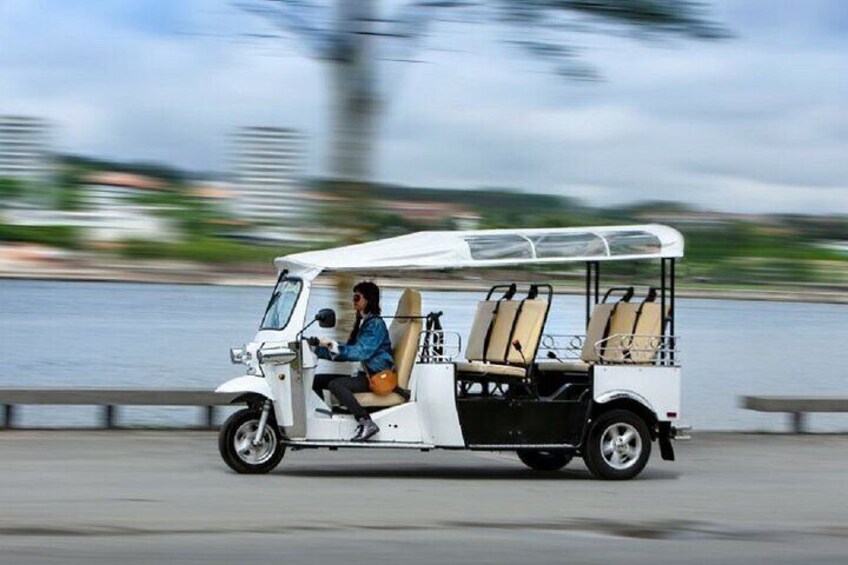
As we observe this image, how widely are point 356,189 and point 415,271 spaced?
4911mm

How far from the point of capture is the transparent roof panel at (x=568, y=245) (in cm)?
1506

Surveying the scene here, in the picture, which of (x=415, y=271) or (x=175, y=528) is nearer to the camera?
(x=175, y=528)

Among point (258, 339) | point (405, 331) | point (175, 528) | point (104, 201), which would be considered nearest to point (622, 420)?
point (405, 331)

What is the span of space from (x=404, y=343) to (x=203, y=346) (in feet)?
153

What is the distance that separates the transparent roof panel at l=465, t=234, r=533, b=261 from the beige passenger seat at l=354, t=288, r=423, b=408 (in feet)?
2.11

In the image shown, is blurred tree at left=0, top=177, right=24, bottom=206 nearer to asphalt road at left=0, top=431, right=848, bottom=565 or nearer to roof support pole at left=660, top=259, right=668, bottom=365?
asphalt road at left=0, top=431, right=848, bottom=565

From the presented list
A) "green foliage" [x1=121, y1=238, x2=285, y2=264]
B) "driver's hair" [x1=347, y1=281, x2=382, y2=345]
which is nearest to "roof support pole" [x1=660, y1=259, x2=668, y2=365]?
"driver's hair" [x1=347, y1=281, x2=382, y2=345]

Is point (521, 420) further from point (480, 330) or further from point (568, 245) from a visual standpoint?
point (568, 245)

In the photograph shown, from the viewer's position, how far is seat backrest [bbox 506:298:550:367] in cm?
1498

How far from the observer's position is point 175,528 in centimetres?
1103

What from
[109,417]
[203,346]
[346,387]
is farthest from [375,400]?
[203,346]

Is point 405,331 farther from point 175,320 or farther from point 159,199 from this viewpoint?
point 175,320

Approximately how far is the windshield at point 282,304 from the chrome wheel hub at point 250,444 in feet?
2.99

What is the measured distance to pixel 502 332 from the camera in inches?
606
